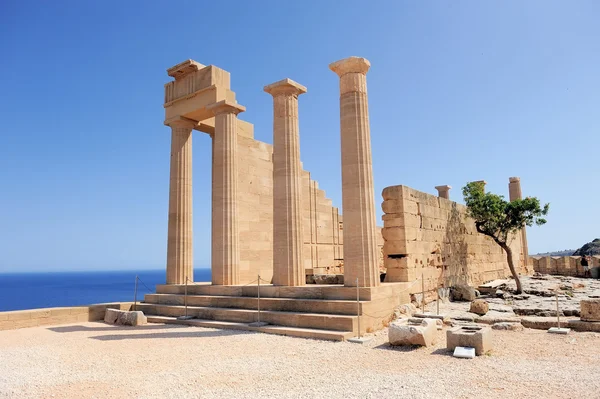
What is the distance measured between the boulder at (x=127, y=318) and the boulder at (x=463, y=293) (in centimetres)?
1201

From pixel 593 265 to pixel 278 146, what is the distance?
27.8 metres

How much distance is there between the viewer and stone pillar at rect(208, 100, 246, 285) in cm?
1571

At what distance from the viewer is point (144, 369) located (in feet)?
26.1

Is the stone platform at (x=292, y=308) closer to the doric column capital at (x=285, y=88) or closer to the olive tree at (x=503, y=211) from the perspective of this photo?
the doric column capital at (x=285, y=88)

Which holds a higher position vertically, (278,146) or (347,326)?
(278,146)

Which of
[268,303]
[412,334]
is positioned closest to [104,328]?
[268,303]

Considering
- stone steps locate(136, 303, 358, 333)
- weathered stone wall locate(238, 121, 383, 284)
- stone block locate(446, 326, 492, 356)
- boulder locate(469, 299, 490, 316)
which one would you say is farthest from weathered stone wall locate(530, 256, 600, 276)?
stone block locate(446, 326, 492, 356)

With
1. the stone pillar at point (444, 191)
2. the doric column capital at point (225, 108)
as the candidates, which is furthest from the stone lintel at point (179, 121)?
the stone pillar at point (444, 191)

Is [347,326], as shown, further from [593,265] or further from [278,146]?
[593,265]

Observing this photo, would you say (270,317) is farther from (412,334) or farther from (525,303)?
(525,303)

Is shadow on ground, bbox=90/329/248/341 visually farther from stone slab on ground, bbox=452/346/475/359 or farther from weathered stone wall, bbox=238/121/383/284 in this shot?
weathered stone wall, bbox=238/121/383/284

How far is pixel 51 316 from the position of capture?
1441 cm

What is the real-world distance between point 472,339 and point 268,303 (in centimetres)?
625

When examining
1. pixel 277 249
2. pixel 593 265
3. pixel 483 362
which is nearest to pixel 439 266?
pixel 277 249
